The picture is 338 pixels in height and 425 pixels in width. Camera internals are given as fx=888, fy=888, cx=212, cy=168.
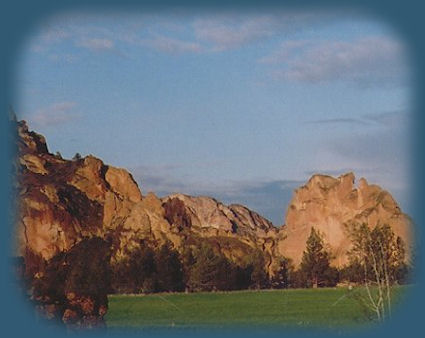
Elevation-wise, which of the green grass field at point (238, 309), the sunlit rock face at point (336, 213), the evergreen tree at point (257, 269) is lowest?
the green grass field at point (238, 309)

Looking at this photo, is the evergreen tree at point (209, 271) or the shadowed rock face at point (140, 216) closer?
the shadowed rock face at point (140, 216)

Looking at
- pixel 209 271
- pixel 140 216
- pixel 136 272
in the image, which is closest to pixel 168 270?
pixel 136 272

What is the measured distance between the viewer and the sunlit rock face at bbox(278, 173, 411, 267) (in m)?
10.2

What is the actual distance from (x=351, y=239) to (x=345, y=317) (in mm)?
936

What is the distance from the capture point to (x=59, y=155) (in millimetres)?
10281

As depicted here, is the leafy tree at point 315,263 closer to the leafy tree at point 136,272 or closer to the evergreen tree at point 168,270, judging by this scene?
the evergreen tree at point 168,270

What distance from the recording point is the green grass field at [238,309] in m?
9.88

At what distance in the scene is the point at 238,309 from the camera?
10078mm

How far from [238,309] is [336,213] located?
5.54 ft

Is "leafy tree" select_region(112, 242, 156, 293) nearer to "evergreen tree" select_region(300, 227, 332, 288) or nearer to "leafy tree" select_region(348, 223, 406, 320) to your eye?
"evergreen tree" select_region(300, 227, 332, 288)

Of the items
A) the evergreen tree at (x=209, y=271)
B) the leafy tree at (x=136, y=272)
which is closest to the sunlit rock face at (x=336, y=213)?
the evergreen tree at (x=209, y=271)

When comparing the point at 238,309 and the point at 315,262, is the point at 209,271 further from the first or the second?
the point at 315,262

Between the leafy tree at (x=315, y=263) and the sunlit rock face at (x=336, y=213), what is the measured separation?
91 millimetres

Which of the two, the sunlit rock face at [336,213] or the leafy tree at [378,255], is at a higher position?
the sunlit rock face at [336,213]
